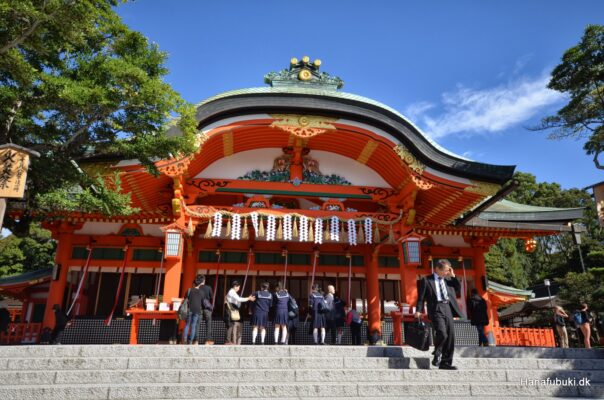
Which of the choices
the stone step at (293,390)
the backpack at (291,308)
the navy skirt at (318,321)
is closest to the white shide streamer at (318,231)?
the backpack at (291,308)

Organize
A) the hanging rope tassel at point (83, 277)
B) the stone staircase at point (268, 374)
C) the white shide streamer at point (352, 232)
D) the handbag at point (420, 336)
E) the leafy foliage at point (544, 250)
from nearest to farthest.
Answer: the stone staircase at point (268, 374)
the handbag at point (420, 336)
the white shide streamer at point (352, 232)
the hanging rope tassel at point (83, 277)
the leafy foliage at point (544, 250)

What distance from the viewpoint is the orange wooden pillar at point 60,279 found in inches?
445

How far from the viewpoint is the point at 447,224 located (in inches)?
488

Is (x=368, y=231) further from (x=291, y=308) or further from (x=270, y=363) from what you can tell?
(x=270, y=363)

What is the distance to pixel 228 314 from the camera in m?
9.27

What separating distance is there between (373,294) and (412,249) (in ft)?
8.06

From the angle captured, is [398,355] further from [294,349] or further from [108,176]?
[108,176]

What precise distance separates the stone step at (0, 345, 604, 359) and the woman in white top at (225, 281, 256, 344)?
2.70 metres

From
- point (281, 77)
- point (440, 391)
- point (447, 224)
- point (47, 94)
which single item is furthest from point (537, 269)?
point (47, 94)

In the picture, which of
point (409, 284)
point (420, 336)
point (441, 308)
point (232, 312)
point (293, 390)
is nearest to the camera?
point (293, 390)

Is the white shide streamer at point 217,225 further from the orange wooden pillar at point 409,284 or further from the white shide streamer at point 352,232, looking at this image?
the orange wooden pillar at point 409,284

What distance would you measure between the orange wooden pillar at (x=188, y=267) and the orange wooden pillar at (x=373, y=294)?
5582 millimetres

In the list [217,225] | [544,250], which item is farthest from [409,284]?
[544,250]

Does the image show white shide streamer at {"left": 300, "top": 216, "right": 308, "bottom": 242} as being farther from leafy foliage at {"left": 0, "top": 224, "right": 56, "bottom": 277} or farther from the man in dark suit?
leafy foliage at {"left": 0, "top": 224, "right": 56, "bottom": 277}
